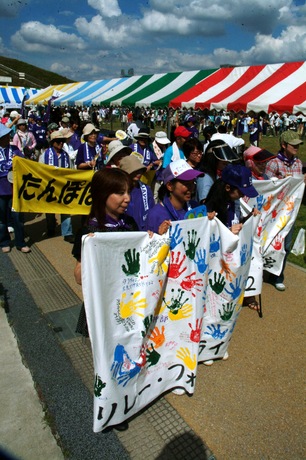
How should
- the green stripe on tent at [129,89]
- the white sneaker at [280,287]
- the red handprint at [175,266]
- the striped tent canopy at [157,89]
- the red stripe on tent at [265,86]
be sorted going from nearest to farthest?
1. the red handprint at [175,266]
2. the white sneaker at [280,287]
3. the red stripe on tent at [265,86]
4. the striped tent canopy at [157,89]
5. the green stripe on tent at [129,89]

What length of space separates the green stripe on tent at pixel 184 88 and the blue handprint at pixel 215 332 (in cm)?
1194

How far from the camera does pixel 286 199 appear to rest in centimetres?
475

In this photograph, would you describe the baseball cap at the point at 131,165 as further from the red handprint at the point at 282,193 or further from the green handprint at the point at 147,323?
the red handprint at the point at 282,193

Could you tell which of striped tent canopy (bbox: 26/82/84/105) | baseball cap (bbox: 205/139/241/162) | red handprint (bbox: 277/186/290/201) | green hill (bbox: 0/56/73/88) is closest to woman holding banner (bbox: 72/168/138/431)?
baseball cap (bbox: 205/139/241/162)

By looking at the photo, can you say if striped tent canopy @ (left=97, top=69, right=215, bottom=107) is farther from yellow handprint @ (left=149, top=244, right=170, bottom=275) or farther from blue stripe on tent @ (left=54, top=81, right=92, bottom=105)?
yellow handprint @ (left=149, top=244, right=170, bottom=275)

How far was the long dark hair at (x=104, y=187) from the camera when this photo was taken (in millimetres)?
2519

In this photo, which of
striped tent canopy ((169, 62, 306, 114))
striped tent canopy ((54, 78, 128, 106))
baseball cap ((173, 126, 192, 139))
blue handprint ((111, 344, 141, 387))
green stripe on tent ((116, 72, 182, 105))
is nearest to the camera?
blue handprint ((111, 344, 141, 387))

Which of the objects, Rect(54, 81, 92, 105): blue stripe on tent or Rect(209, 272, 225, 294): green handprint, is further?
Rect(54, 81, 92, 105): blue stripe on tent

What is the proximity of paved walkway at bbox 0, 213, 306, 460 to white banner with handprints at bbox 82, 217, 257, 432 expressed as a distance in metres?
0.18

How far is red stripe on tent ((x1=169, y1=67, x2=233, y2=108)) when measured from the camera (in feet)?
42.2

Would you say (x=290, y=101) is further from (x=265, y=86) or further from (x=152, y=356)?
(x=152, y=356)

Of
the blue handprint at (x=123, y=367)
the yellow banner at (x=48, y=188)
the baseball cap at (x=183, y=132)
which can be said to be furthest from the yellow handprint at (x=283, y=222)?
the yellow banner at (x=48, y=188)

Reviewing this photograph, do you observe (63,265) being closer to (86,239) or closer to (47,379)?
(47,379)

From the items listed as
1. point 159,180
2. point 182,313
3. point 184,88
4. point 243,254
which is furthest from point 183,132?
point 184,88
